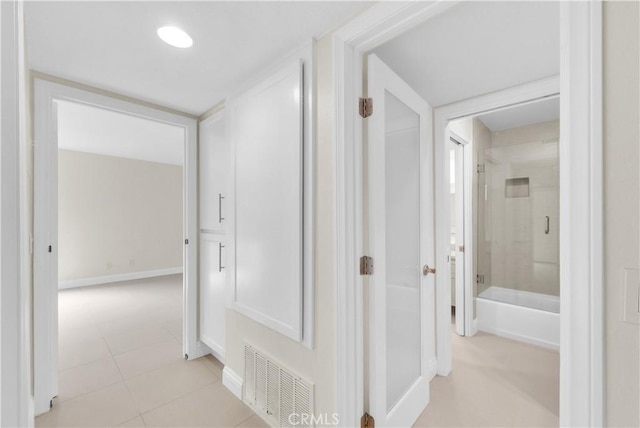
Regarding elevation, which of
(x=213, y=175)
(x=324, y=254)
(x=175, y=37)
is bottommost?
(x=324, y=254)

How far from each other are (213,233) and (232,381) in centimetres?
118

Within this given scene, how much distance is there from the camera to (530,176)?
3283 millimetres

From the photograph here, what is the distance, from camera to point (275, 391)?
167 centimetres

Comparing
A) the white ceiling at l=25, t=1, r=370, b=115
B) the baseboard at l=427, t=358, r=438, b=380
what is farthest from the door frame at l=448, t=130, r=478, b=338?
the white ceiling at l=25, t=1, r=370, b=115

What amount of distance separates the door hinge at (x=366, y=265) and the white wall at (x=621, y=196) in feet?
2.72

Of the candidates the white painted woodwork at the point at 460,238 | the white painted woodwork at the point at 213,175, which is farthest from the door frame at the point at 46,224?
the white painted woodwork at the point at 460,238

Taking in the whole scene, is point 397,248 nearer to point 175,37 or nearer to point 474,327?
point 175,37

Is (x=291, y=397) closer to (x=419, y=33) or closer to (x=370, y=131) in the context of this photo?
(x=370, y=131)

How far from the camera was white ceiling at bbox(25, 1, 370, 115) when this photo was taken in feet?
4.06

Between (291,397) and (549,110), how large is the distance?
11.8ft

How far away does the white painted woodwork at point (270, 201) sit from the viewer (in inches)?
58.6

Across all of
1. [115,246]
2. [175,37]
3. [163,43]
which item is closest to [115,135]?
[115,246]

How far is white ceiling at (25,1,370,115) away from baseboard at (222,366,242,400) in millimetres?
2169

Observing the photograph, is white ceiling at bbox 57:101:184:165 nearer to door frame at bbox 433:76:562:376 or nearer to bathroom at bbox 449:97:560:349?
door frame at bbox 433:76:562:376
